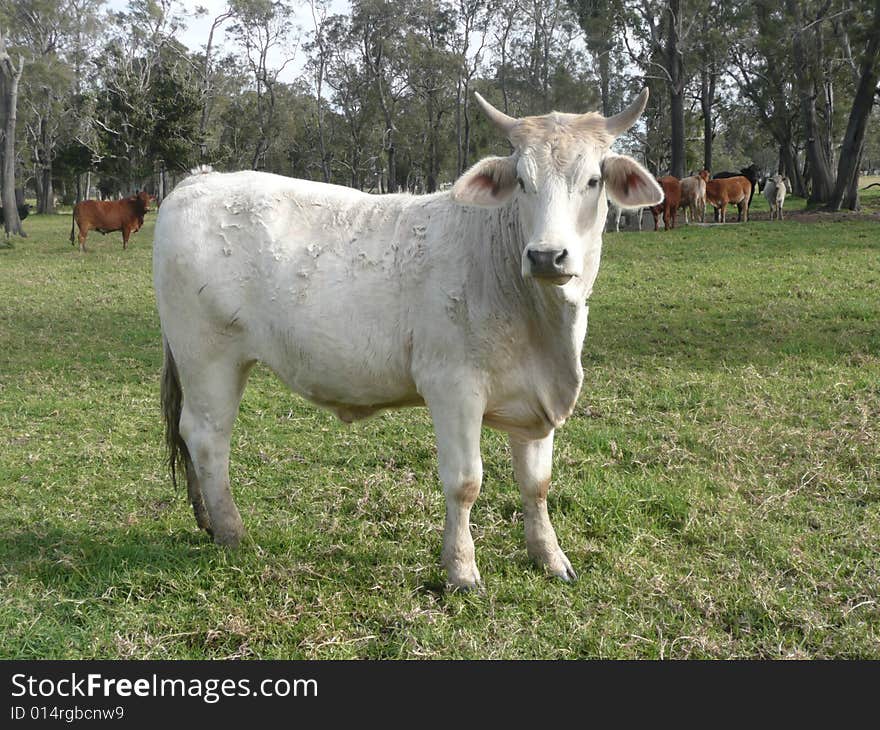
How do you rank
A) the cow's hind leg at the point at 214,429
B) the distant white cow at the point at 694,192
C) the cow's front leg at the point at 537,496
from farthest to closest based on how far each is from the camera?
1. the distant white cow at the point at 694,192
2. the cow's hind leg at the point at 214,429
3. the cow's front leg at the point at 537,496

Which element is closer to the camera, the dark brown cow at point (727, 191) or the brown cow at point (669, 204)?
the brown cow at point (669, 204)

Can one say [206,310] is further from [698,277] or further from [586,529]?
[698,277]

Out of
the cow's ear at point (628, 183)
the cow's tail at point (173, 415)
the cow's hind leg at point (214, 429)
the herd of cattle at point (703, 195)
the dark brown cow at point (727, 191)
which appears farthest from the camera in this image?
the dark brown cow at point (727, 191)

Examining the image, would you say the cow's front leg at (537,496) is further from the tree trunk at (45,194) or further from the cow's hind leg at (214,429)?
the tree trunk at (45,194)

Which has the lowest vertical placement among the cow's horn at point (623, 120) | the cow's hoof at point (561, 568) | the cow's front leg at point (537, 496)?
the cow's hoof at point (561, 568)

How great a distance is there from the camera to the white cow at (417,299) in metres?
2.96

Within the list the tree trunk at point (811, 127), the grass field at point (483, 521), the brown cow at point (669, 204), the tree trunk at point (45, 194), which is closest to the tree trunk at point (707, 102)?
the tree trunk at point (811, 127)

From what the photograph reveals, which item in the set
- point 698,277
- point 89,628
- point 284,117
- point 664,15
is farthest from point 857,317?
point 284,117

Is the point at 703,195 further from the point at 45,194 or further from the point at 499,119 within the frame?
the point at 45,194

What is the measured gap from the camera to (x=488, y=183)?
305 centimetres

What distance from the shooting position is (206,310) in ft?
11.8

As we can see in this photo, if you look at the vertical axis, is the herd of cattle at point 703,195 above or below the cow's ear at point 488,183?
above

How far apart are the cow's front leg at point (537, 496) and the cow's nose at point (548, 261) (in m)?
1.12

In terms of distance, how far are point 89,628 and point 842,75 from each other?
3014 cm
